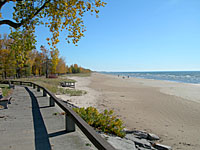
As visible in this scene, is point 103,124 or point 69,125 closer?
point 69,125

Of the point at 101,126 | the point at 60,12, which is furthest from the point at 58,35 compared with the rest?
the point at 101,126

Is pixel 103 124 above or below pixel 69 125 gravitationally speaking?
below

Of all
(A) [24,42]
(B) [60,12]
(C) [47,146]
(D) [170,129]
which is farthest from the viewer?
(D) [170,129]

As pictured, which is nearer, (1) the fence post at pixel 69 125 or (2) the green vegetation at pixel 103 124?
(1) the fence post at pixel 69 125

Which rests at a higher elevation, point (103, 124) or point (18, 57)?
point (18, 57)

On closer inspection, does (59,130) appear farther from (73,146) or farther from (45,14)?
(45,14)

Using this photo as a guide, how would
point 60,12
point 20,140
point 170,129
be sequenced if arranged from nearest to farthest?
point 20,140 < point 60,12 < point 170,129

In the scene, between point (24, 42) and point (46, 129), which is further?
point (24, 42)

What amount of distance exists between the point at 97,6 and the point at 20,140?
4036mm

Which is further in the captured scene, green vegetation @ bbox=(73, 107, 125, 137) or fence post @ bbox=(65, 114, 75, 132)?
green vegetation @ bbox=(73, 107, 125, 137)

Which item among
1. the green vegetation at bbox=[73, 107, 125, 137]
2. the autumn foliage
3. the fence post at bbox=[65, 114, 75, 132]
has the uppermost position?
the autumn foliage

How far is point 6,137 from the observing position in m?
3.97

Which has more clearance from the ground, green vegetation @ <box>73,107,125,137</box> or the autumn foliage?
the autumn foliage

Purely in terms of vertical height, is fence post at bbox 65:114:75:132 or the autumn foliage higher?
the autumn foliage
